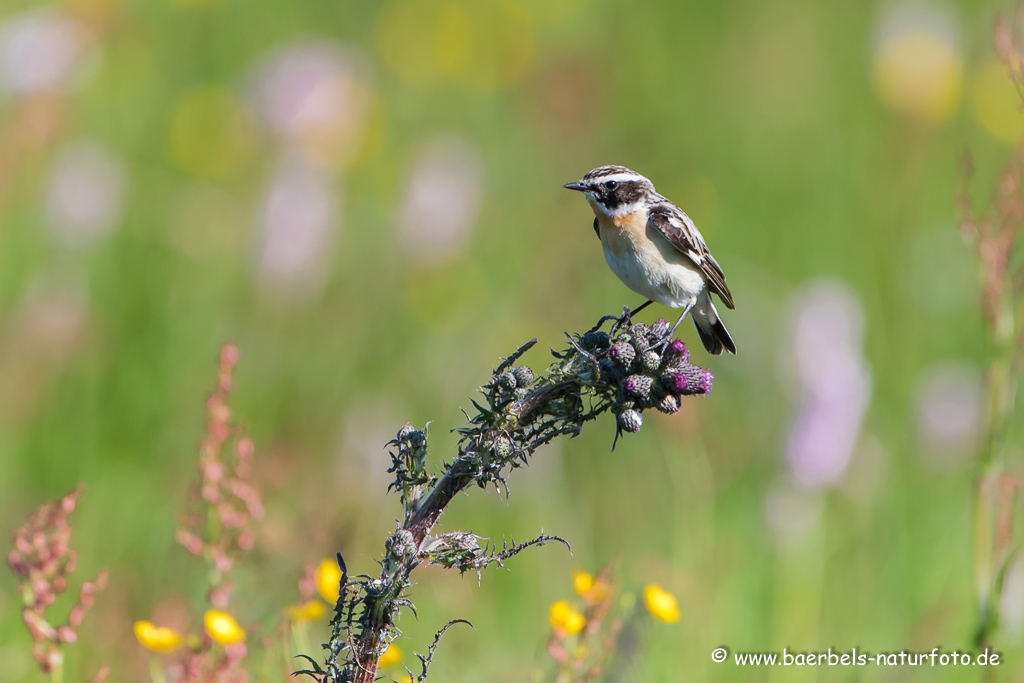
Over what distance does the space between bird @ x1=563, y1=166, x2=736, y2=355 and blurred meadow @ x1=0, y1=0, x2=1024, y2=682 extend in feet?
2.52

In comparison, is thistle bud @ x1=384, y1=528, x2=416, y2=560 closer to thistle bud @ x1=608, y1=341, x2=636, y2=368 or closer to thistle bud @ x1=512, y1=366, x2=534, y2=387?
thistle bud @ x1=512, y1=366, x2=534, y2=387

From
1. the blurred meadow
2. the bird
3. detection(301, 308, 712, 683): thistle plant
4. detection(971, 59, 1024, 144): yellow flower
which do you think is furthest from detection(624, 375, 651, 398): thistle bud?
detection(971, 59, 1024, 144): yellow flower

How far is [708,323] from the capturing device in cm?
507

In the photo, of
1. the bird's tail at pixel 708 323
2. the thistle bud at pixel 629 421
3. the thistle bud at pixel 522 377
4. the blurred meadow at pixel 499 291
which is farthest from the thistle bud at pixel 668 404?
the bird's tail at pixel 708 323

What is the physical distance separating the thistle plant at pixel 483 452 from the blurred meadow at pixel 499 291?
69.9 inches

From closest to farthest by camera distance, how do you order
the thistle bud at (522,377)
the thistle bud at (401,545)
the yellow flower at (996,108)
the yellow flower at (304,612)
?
the thistle bud at (401,545), the thistle bud at (522,377), the yellow flower at (304,612), the yellow flower at (996,108)

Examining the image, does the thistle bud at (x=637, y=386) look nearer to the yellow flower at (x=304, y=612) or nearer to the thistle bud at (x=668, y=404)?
the thistle bud at (x=668, y=404)

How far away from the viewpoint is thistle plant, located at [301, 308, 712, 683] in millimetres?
2115

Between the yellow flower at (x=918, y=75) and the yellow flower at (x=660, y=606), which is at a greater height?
the yellow flower at (x=918, y=75)

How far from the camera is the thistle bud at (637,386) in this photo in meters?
2.28

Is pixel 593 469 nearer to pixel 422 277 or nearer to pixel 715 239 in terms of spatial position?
pixel 422 277

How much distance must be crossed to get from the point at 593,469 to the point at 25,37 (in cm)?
527

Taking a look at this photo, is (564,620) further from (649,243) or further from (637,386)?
(649,243)

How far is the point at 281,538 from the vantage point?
15.4 ft
